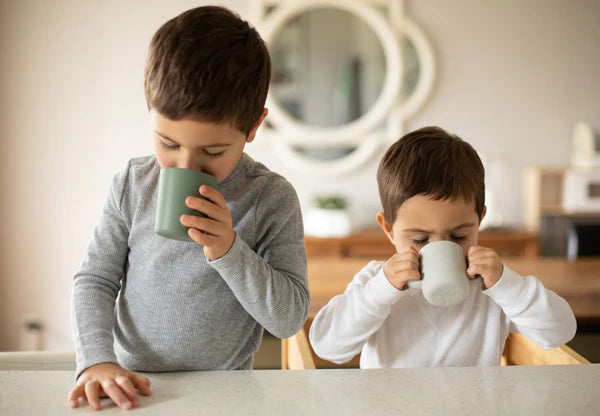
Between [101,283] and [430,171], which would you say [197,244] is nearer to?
[101,283]

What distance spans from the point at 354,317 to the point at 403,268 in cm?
17

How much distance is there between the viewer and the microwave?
4.07 meters

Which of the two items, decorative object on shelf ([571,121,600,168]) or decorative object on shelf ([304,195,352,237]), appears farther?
decorative object on shelf ([571,121,600,168])

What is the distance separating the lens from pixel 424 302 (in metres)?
1.18

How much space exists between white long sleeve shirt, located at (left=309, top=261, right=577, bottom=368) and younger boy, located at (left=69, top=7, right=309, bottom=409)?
16 centimetres

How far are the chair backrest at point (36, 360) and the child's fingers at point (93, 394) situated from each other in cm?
43

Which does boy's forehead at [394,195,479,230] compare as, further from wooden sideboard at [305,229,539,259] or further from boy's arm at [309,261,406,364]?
wooden sideboard at [305,229,539,259]

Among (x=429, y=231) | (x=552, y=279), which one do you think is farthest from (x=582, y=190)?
(x=429, y=231)

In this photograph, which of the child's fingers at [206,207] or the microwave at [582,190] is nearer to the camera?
the child's fingers at [206,207]

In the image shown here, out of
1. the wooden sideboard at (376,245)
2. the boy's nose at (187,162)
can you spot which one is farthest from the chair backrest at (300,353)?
the wooden sideboard at (376,245)

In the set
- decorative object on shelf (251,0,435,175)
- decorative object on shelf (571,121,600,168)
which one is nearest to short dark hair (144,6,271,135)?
decorative object on shelf (251,0,435,175)

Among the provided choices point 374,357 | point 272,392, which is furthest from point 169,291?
point 374,357

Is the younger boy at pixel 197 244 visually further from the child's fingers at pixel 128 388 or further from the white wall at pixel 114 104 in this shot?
the white wall at pixel 114 104

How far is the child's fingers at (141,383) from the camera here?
28.2 inches
